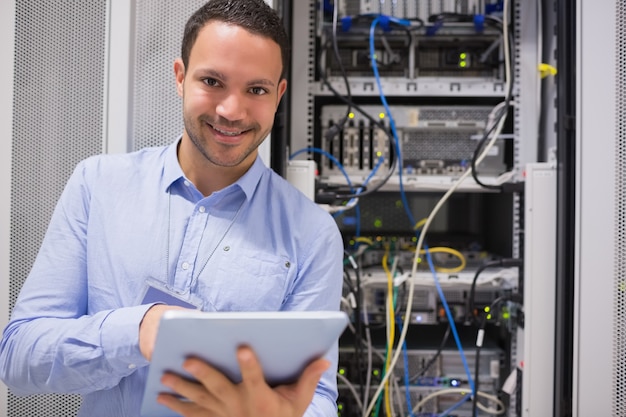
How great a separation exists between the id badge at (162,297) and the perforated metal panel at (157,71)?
524 millimetres

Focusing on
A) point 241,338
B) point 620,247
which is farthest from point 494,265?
point 241,338

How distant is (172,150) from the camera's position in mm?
1189

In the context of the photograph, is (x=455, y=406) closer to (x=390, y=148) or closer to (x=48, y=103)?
(x=390, y=148)

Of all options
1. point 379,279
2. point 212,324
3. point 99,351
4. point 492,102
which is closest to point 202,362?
point 212,324

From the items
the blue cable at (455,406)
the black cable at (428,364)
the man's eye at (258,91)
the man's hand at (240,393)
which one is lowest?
the blue cable at (455,406)

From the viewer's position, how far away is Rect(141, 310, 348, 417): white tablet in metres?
0.59

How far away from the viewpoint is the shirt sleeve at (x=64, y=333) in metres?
0.87

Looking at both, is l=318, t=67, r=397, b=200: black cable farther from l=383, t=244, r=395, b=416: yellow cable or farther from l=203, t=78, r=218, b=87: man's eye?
l=203, t=78, r=218, b=87: man's eye

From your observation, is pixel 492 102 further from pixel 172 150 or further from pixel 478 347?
pixel 172 150

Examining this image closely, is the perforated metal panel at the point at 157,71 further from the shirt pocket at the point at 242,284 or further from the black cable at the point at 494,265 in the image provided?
the black cable at the point at 494,265

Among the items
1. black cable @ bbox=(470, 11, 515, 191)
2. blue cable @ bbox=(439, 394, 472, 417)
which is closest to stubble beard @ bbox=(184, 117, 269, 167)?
black cable @ bbox=(470, 11, 515, 191)

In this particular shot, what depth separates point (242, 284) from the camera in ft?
3.52

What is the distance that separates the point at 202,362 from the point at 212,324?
10 cm

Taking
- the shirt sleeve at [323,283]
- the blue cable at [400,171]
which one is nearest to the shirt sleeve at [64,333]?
the shirt sleeve at [323,283]
